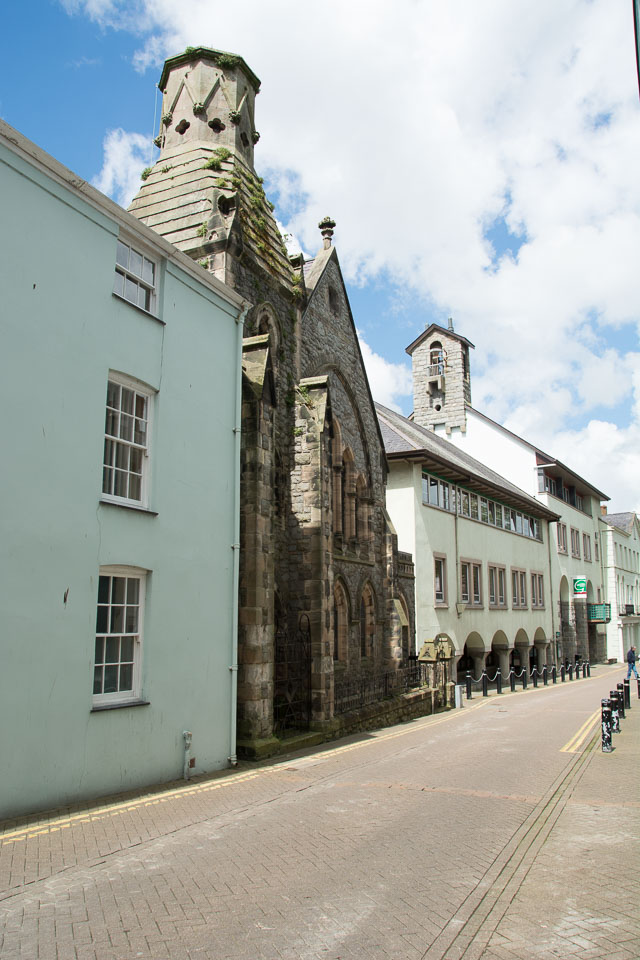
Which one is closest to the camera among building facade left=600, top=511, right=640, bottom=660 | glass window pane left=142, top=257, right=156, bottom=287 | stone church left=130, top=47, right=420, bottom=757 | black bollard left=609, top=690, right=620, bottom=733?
glass window pane left=142, top=257, right=156, bottom=287

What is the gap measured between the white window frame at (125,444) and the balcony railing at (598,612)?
45.9 m

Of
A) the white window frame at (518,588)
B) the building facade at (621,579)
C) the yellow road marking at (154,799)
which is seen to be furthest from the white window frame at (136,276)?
the building facade at (621,579)

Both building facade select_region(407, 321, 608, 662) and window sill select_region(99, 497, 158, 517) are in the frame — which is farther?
Answer: building facade select_region(407, 321, 608, 662)

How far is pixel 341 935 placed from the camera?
5.09 metres

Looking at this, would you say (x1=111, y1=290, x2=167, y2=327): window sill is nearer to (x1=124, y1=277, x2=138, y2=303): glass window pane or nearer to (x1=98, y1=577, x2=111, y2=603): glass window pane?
(x1=124, y1=277, x2=138, y2=303): glass window pane

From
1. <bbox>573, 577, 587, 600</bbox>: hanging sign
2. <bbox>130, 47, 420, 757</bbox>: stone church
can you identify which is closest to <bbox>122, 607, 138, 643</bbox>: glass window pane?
<bbox>130, 47, 420, 757</bbox>: stone church

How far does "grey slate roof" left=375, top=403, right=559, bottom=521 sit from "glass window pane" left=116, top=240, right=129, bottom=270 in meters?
17.4

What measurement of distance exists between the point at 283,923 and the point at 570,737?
11651 millimetres

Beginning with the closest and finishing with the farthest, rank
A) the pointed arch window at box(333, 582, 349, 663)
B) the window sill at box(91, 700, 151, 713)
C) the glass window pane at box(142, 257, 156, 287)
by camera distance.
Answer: the window sill at box(91, 700, 151, 713)
the glass window pane at box(142, 257, 156, 287)
the pointed arch window at box(333, 582, 349, 663)

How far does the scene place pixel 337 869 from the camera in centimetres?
657

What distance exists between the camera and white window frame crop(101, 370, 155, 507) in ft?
32.5

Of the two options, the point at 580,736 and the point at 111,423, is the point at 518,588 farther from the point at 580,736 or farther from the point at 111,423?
the point at 111,423

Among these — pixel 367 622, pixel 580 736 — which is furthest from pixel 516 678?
pixel 580 736

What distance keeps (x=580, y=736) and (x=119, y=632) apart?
10.5 m
